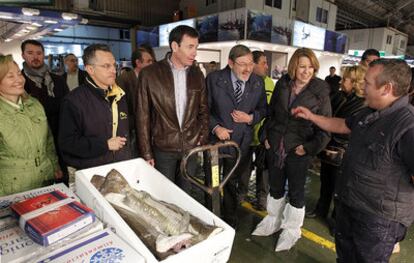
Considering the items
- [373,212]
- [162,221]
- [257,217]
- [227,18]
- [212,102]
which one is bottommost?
[257,217]

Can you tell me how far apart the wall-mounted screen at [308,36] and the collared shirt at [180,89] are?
9137 millimetres

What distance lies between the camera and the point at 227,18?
9141mm

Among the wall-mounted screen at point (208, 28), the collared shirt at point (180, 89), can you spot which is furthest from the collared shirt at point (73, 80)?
the wall-mounted screen at point (208, 28)

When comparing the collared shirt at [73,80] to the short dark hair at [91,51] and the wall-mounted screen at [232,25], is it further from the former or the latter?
the wall-mounted screen at [232,25]

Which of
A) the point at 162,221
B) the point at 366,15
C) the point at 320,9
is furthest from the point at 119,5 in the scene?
the point at 162,221

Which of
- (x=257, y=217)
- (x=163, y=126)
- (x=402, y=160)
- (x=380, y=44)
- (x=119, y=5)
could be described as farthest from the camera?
(x=380, y=44)

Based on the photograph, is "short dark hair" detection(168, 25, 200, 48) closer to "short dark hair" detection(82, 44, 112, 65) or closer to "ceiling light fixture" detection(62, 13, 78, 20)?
"short dark hair" detection(82, 44, 112, 65)

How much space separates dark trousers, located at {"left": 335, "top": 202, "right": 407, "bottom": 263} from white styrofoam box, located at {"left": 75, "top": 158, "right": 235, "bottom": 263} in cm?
100

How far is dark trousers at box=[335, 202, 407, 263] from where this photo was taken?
158 centimetres

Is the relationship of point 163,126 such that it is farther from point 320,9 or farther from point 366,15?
point 366,15

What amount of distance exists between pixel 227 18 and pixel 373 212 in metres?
8.71

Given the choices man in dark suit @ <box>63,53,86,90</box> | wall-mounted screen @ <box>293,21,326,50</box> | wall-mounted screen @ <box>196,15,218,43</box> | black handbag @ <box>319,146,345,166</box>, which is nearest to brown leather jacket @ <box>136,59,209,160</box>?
black handbag @ <box>319,146,345,166</box>

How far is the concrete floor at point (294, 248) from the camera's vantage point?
243cm

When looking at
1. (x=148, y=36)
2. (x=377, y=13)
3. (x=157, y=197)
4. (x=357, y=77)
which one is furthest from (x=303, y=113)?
(x=377, y=13)
